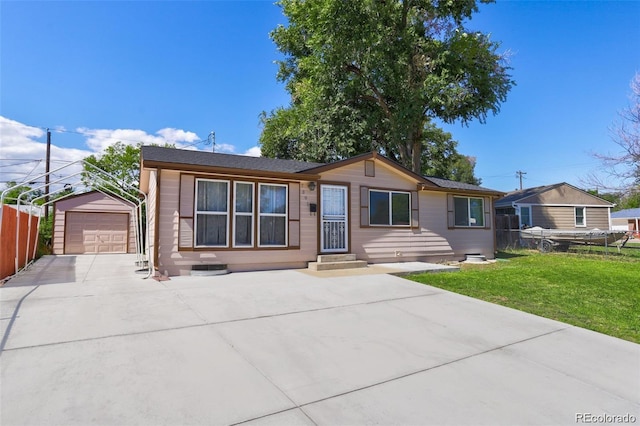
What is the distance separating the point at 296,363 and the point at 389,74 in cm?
1603

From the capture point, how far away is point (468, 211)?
12648mm

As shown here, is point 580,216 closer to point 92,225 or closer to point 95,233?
point 95,233

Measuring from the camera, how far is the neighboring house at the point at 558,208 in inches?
Result: 880

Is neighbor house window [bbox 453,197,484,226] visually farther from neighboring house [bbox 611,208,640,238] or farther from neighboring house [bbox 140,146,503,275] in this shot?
neighboring house [bbox 611,208,640,238]

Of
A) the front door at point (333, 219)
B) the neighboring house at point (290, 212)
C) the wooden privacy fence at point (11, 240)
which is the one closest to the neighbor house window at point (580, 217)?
the neighboring house at point (290, 212)

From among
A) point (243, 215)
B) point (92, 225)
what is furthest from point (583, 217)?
point (92, 225)

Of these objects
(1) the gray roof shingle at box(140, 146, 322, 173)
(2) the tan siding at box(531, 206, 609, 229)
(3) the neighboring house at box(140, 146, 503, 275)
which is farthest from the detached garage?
(2) the tan siding at box(531, 206, 609, 229)

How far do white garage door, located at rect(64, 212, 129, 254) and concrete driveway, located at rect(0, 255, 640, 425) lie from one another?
11.0 meters

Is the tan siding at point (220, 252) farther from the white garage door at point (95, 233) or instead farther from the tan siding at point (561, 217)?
the tan siding at point (561, 217)

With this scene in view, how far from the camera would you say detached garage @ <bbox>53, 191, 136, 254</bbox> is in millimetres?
14820

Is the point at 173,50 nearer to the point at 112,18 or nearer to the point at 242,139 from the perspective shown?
the point at 112,18

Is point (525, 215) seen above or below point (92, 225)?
above

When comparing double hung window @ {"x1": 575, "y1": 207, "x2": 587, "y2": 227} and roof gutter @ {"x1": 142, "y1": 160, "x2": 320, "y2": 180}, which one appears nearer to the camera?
roof gutter @ {"x1": 142, "y1": 160, "x2": 320, "y2": 180}

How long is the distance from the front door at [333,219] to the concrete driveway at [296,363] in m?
4.16
